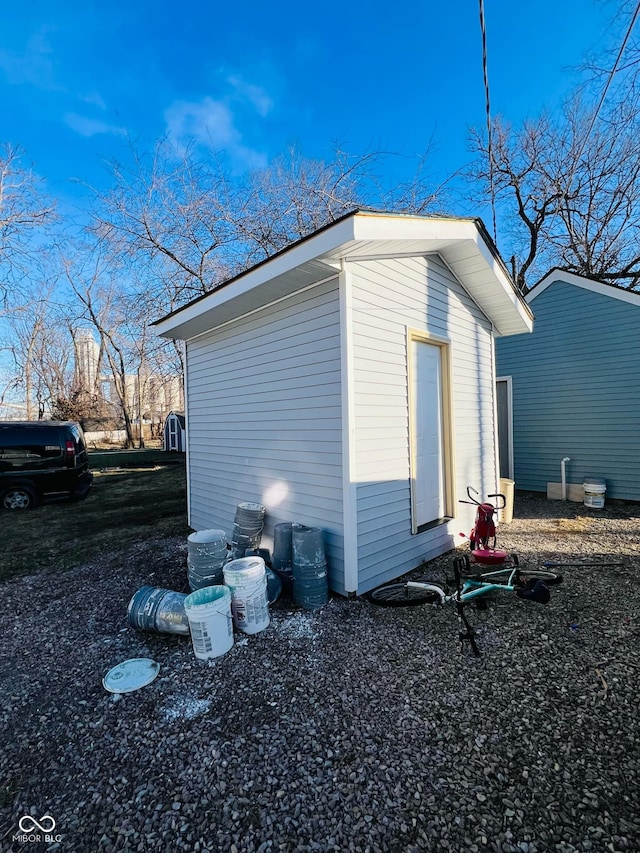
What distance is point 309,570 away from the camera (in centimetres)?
330

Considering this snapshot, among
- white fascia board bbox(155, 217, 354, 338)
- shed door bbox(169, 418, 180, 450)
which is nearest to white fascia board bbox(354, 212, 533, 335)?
white fascia board bbox(155, 217, 354, 338)

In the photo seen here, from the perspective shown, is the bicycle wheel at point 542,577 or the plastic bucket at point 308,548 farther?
the bicycle wheel at point 542,577

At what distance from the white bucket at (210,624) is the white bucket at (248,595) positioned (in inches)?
6.1

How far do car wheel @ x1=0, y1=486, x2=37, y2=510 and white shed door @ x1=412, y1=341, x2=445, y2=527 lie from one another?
308 inches

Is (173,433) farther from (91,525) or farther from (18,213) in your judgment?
(91,525)

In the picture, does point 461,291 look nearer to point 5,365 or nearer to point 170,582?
point 170,582

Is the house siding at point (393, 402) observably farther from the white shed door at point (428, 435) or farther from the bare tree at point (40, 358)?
the bare tree at point (40, 358)

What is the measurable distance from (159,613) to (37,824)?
4.60ft

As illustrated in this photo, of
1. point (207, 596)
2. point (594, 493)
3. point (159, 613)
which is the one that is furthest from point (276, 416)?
point (594, 493)

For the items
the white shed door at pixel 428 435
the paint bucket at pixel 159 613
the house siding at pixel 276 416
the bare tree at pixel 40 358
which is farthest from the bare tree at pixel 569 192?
the bare tree at pixel 40 358

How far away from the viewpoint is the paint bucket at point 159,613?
2932mm

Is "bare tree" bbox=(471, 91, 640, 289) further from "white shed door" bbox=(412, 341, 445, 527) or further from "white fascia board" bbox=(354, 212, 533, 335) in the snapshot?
"white shed door" bbox=(412, 341, 445, 527)

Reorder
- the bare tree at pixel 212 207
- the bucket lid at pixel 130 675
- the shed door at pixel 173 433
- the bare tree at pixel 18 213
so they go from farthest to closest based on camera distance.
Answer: the shed door at pixel 173 433 < the bare tree at pixel 18 213 < the bare tree at pixel 212 207 < the bucket lid at pixel 130 675

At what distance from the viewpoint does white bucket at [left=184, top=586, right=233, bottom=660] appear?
2.61 metres
